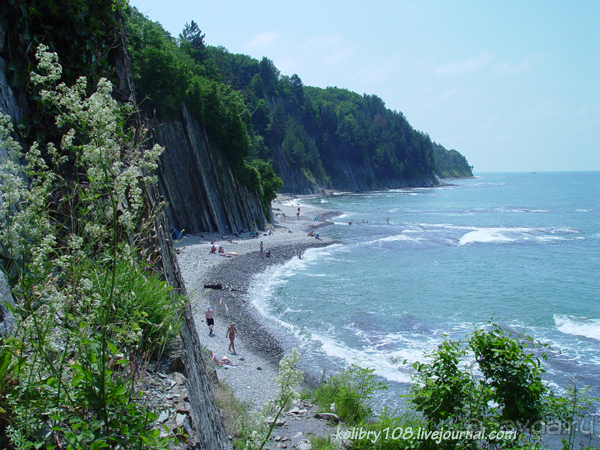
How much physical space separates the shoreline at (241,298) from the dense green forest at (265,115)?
29.4ft

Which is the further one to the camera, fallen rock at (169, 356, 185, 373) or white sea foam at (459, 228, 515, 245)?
white sea foam at (459, 228, 515, 245)

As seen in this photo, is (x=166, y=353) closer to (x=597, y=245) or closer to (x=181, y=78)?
(x=181, y=78)

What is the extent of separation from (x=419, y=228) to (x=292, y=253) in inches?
944

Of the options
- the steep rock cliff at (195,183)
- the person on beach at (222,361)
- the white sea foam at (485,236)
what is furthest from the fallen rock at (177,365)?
the white sea foam at (485,236)

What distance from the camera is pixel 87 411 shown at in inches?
102

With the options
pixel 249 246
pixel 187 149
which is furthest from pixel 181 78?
pixel 249 246

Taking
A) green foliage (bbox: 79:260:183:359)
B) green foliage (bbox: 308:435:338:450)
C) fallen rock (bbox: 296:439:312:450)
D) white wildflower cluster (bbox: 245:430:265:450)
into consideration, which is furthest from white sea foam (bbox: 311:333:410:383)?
white wildflower cluster (bbox: 245:430:265:450)

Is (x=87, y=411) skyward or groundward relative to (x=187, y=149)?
groundward

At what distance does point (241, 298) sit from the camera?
23.5m

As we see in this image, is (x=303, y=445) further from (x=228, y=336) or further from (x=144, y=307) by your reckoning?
(x=228, y=336)

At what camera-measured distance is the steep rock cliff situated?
3403 centimetres

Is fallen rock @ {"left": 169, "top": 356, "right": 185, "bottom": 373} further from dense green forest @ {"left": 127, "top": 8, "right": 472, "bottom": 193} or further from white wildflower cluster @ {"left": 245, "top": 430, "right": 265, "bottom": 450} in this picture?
dense green forest @ {"left": 127, "top": 8, "right": 472, "bottom": 193}

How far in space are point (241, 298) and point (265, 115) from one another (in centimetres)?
7913

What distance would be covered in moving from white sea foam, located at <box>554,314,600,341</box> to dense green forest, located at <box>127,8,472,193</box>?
2276 cm
